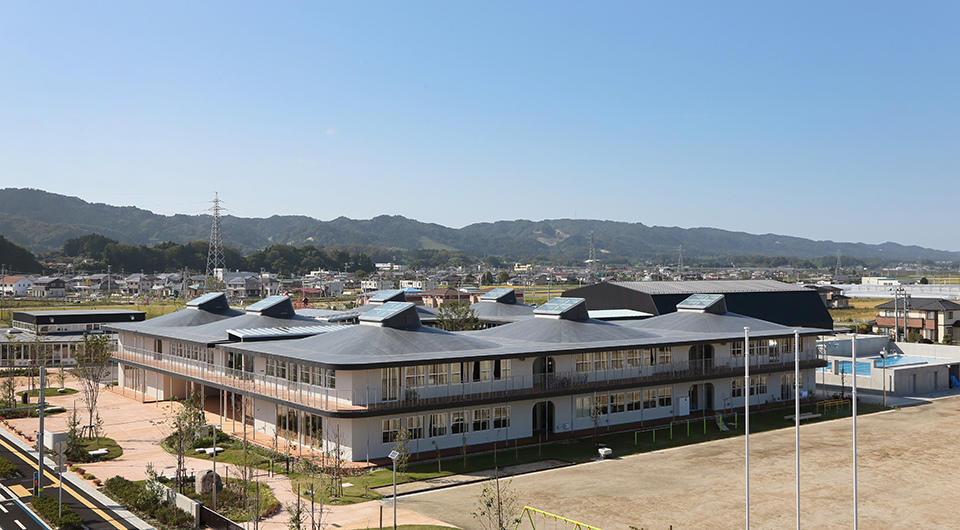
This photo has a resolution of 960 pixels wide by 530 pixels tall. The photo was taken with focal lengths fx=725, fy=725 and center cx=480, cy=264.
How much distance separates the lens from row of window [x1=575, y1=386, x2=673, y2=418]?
42.9 meters

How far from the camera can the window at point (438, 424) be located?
3697 cm

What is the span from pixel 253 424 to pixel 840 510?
3108 cm

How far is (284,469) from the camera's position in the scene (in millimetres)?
34281

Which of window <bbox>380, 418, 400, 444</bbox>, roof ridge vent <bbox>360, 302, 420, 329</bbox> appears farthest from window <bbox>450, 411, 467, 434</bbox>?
roof ridge vent <bbox>360, 302, 420, 329</bbox>

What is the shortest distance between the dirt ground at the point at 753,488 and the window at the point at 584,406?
5988 mm

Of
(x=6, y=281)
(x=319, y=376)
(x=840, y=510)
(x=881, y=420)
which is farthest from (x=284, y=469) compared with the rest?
(x=6, y=281)

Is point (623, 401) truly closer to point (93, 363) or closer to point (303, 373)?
point (303, 373)

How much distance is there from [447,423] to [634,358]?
14.6 metres

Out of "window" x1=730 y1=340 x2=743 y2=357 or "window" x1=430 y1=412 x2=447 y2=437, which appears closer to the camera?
"window" x1=430 y1=412 x2=447 y2=437

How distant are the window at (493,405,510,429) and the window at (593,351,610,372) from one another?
288 inches

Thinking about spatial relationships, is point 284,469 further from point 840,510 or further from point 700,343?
point 700,343

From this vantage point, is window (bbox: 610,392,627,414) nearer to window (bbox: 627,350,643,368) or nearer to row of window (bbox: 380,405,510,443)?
window (bbox: 627,350,643,368)

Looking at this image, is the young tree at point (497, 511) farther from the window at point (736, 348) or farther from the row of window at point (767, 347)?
the row of window at point (767, 347)

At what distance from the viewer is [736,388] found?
165ft
